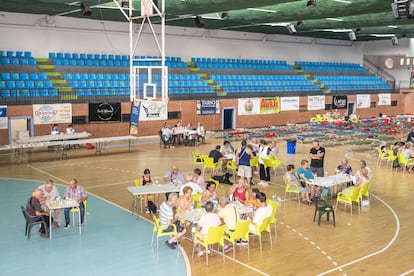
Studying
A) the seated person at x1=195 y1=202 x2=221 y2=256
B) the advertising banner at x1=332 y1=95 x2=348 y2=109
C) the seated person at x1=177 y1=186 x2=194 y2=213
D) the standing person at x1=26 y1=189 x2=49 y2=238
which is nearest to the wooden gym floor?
the seated person at x1=195 y1=202 x2=221 y2=256

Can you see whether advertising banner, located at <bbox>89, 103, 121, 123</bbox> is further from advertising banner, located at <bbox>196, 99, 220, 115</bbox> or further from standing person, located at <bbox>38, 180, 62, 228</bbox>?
standing person, located at <bbox>38, 180, 62, 228</bbox>

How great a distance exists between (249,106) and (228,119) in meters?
1.96

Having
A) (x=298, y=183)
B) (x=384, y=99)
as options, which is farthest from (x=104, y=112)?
Answer: (x=384, y=99)

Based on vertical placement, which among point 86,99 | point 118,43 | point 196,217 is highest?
point 118,43

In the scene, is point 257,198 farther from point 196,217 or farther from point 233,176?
point 233,176

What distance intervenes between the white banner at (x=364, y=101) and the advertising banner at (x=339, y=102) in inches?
67.3

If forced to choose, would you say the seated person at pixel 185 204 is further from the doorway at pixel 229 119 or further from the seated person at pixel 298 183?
the doorway at pixel 229 119

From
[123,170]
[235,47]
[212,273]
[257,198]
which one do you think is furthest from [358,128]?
[212,273]

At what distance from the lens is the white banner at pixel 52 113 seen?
25392 millimetres

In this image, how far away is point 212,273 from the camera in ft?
30.9

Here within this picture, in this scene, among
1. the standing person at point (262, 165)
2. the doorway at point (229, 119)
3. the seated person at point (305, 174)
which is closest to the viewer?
the seated person at point (305, 174)

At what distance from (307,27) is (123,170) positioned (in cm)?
2034

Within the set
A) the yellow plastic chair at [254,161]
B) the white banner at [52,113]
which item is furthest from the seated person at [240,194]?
the white banner at [52,113]

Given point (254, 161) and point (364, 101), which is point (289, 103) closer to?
point (364, 101)
